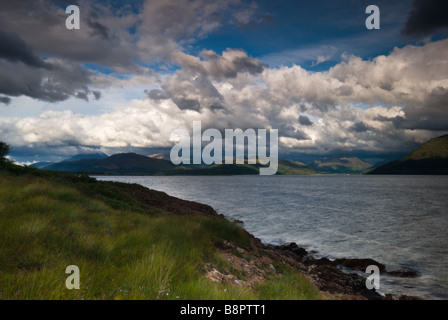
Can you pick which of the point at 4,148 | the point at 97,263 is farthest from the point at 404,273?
the point at 4,148

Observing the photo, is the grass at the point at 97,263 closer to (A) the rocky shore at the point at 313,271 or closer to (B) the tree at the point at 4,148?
(A) the rocky shore at the point at 313,271

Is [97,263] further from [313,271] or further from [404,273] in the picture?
[404,273]

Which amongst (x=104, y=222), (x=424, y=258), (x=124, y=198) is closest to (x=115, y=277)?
(x=104, y=222)

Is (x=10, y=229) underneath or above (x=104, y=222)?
above

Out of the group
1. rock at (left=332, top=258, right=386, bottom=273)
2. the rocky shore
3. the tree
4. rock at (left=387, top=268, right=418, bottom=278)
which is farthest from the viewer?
the tree

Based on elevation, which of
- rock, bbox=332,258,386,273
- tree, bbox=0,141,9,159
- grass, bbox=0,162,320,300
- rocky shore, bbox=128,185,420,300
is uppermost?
tree, bbox=0,141,9,159

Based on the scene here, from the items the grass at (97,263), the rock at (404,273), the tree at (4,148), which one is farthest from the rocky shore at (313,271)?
the tree at (4,148)

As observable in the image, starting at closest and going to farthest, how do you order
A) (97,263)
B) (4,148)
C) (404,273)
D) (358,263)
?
1. (97,263)
2. (404,273)
3. (358,263)
4. (4,148)

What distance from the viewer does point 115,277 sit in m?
5.31

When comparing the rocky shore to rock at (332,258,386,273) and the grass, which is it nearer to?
rock at (332,258,386,273)

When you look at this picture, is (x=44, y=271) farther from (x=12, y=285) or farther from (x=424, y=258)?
(x=424, y=258)

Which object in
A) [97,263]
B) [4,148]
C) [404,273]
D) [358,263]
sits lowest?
[358,263]

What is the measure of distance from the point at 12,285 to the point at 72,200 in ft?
38.5

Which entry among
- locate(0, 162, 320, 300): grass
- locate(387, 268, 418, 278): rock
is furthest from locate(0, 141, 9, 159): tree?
locate(387, 268, 418, 278): rock
